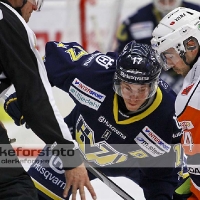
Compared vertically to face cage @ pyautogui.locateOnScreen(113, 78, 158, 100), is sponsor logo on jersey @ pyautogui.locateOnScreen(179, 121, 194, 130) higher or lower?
higher

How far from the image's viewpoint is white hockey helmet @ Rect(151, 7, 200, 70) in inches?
121

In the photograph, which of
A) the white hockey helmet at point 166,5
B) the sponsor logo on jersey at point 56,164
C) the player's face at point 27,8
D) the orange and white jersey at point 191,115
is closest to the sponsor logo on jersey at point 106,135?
the sponsor logo on jersey at point 56,164

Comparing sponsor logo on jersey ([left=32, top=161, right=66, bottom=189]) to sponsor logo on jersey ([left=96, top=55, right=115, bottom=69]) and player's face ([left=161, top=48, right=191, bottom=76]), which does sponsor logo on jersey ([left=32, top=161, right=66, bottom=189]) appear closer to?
sponsor logo on jersey ([left=96, top=55, right=115, bottom=69])

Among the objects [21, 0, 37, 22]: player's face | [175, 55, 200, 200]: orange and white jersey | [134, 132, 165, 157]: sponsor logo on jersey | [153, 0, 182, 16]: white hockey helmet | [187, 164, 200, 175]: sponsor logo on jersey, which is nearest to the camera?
[21, 0, 37, 22]: player's face

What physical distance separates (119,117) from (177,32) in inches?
22.6

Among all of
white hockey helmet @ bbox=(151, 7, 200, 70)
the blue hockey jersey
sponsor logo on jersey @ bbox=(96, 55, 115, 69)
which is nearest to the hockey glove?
the blue hockey jersey

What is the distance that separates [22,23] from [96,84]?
3.32 ft

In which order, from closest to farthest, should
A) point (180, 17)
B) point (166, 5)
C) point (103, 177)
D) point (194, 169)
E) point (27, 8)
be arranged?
point (27, 8) → point (194, 169) → point (180, 17) → point (103, 177) → point (166, 5)

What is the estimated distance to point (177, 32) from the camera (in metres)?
3.11

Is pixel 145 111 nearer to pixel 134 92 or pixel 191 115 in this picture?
pixel 134 92

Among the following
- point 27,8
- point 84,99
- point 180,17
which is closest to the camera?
point 27,8

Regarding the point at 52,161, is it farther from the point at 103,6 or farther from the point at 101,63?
the point at 103,6

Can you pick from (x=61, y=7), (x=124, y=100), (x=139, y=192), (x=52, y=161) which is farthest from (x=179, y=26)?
(x=61, y=7)

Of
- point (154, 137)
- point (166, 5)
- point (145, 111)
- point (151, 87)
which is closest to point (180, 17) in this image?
point (151, 87)
